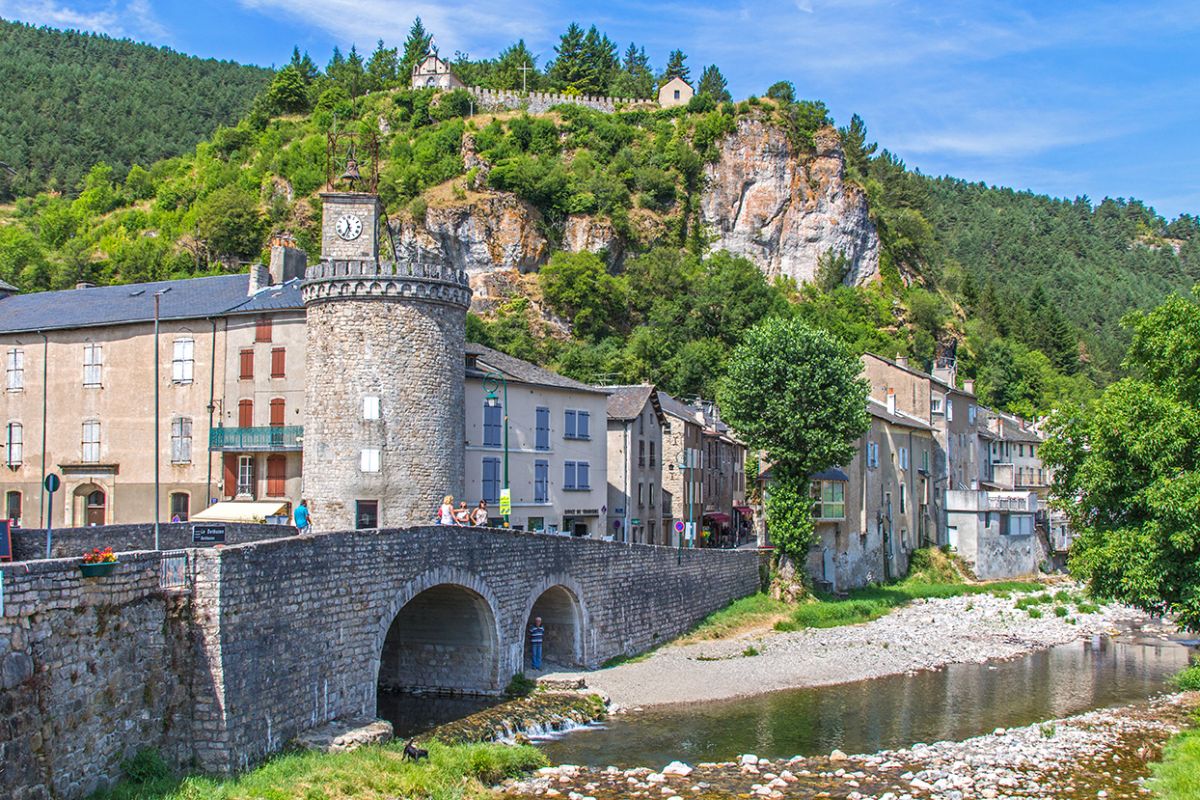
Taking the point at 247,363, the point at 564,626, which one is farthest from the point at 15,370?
the point at 564,626

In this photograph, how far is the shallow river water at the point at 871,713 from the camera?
26047 millimetres

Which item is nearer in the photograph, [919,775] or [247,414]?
[919,775]

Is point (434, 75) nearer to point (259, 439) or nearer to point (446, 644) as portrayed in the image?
point (259, 439)

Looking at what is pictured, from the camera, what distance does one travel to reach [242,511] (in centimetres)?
3956

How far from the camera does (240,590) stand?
19.8 meters

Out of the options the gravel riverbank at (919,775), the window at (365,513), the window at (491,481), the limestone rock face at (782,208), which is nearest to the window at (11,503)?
the window at (365,513)

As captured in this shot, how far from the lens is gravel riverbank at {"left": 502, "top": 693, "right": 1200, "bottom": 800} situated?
22.1 m

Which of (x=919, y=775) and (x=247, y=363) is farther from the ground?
(x=247, y=363)

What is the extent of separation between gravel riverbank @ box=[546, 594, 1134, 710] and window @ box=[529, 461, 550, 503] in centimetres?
865

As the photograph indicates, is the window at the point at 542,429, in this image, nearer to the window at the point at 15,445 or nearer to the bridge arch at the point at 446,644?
the bridge arch at the point at 446,644

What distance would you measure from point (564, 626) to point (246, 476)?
548 inches

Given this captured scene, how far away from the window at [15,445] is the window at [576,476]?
21.2m

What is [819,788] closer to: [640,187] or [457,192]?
[457,192]

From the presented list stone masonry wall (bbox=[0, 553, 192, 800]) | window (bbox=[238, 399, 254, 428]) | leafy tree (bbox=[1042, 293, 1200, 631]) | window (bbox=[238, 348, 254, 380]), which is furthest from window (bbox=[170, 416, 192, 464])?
leafy tree (bbox=[1042, 293, 1200, 631])
